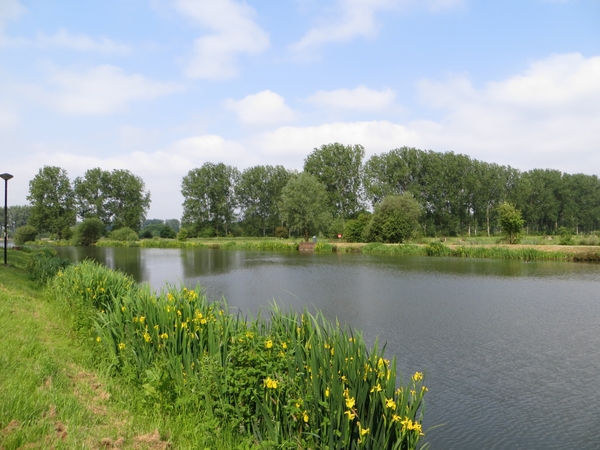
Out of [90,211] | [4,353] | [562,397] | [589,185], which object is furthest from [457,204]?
[4,353]

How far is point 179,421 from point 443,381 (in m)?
4.49

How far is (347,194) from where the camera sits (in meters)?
68.1

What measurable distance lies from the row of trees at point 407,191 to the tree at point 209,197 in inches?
6.5

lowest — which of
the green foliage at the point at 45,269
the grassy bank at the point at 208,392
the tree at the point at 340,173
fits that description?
the grassy bank at the point at 208,392

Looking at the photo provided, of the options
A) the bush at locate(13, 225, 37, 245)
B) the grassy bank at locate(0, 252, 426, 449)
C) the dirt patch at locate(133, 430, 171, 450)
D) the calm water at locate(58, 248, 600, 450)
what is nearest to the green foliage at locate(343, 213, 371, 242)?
the calm water at locate(58, 248, 600, 450)

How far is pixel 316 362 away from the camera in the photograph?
4.20 metres

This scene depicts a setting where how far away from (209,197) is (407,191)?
1302 inches

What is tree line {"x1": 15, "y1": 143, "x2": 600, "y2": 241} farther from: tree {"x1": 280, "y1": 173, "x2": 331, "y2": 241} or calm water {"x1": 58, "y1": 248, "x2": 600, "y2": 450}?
calm water {"x1": 58, "y1": 248, "x2": 600, "y2": 450}

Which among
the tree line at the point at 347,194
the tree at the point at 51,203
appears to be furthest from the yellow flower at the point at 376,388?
the tree at the point at 51,203

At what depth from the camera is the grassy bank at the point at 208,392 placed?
3861 mm

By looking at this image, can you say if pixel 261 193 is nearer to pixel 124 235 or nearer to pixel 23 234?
pixel 124 235

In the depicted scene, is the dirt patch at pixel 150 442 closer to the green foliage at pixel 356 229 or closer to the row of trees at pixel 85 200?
the green foliage at pixel 356 229

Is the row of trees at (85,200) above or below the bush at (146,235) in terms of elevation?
above

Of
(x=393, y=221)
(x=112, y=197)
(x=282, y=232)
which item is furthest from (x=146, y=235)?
(x=393, y=221)
